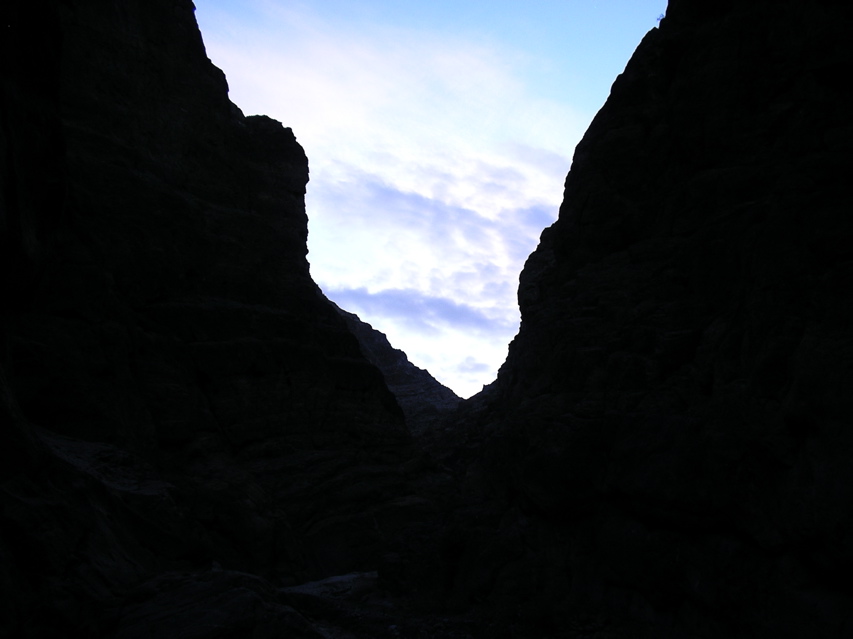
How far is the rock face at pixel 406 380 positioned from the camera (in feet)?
280

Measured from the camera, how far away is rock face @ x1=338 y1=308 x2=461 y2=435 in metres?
85.2

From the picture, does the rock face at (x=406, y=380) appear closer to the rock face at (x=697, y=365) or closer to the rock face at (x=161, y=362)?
the rock face at (x=161, y=362)

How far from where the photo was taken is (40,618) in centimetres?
1270

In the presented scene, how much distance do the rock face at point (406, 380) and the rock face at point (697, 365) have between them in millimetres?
50485

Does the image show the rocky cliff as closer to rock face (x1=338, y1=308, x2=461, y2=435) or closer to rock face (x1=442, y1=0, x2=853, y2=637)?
rock face (x1=442, y1=0, x2=853, y2=637)

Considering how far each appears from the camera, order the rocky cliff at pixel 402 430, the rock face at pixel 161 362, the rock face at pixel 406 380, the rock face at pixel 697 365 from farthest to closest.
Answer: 1. the rock face at pixel 406 380
2. the rock face at pixel 697 365
3. the rocky cliff at pixel 402 430
4. the rock face at pixel 161 362

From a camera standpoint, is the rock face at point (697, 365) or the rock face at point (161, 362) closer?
the rock face at point (161, 362)

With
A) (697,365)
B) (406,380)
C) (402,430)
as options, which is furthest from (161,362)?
(406,380)

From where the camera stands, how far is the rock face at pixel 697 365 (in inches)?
671

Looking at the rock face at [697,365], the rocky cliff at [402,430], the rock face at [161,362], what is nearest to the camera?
the rock face at [161,362]

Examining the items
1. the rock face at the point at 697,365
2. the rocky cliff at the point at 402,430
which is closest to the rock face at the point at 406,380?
the rocky cliff at the point at 402,430

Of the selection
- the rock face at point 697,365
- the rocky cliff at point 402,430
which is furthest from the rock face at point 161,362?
the rock face at point 697,365

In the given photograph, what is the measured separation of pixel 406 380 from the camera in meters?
98.2

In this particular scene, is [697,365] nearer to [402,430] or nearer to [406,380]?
[402,430]
